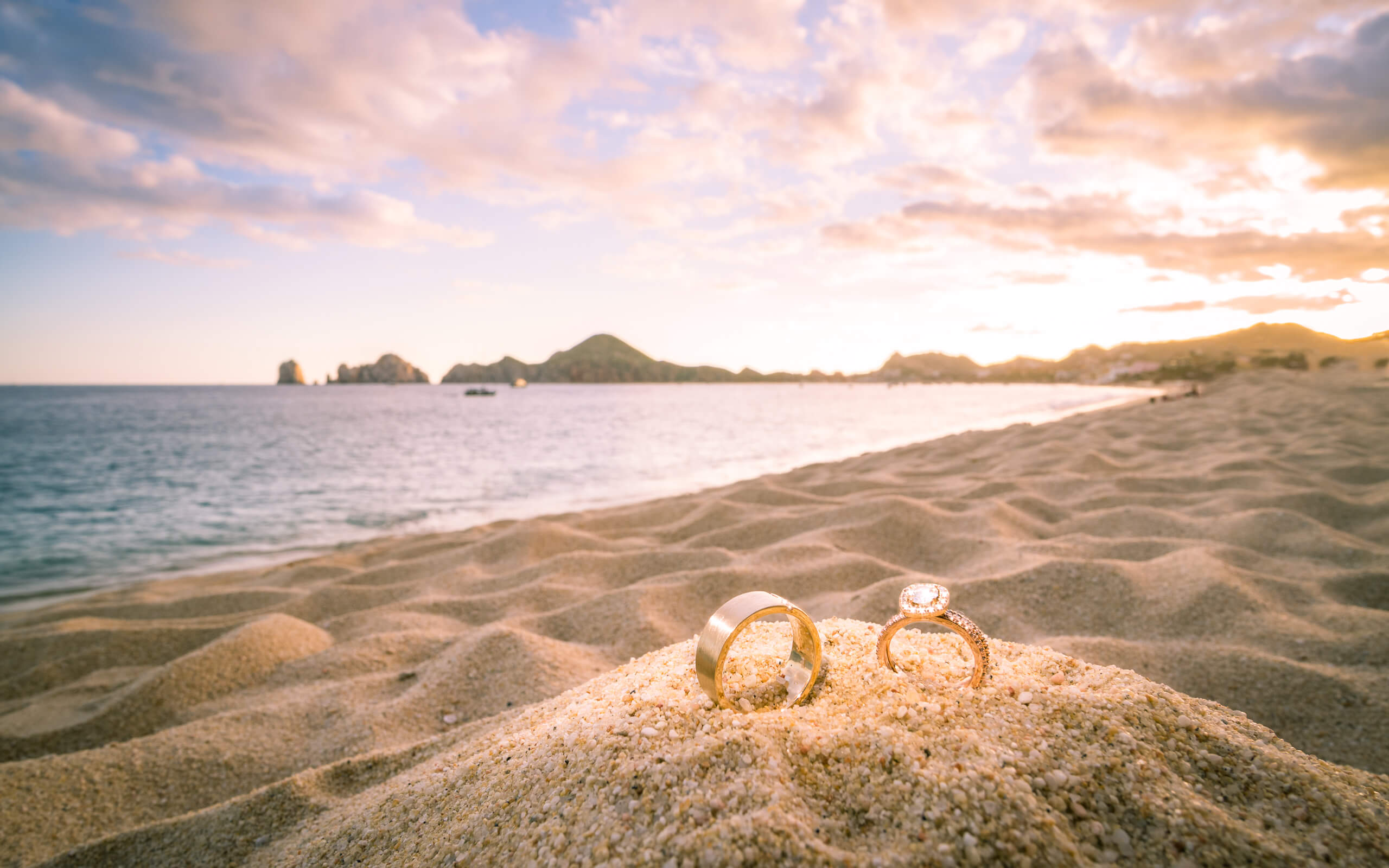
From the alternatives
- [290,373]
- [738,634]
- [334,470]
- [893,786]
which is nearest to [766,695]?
[738,634]

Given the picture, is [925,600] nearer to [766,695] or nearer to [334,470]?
[766,695]

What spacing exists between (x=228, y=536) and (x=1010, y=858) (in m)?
10.8

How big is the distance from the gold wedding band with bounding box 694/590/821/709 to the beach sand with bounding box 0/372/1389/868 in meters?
0.07

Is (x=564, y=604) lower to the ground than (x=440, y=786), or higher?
lower

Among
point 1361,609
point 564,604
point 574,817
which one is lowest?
point 564,604

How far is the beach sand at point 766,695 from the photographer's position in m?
1.12

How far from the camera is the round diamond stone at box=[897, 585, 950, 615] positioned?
4.81 ft

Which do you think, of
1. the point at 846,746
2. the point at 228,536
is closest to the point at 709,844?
the point at 846,746

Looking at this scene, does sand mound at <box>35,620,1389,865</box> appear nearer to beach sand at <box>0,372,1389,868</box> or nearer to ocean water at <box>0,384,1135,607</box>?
beach sand at <box>0,372,1389,868</box>

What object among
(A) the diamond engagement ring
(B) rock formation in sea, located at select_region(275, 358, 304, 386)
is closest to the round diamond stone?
(A) the diamond engagement ring

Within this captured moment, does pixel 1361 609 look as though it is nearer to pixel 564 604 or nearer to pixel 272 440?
pixel 564 604

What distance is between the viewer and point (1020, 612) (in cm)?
317

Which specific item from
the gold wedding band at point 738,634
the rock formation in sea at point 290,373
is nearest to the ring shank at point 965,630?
the gold wedding band at point 738,634

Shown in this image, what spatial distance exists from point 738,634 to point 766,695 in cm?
32
